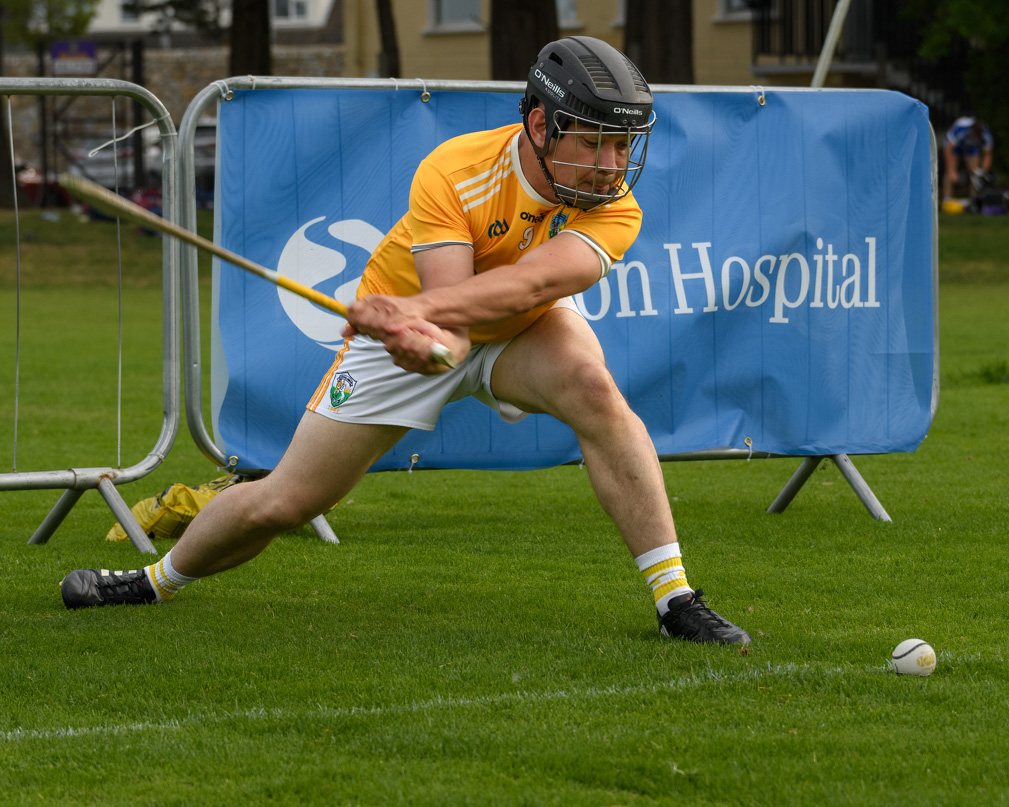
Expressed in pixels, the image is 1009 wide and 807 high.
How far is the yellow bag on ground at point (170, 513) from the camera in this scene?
6.17 m

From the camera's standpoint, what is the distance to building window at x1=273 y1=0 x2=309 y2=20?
204 feet

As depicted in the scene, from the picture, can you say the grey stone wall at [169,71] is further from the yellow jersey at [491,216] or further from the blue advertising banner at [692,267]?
the yellow jersey at [491,216]

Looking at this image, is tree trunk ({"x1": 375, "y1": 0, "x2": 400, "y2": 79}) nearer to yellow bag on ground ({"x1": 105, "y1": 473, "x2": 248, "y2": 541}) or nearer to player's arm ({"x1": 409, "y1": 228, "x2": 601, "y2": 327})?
yellow bag on ground ({"x1": 105, "y1": 473, "x2": 248, "y2": 541})

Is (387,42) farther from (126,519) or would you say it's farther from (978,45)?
(126,519)

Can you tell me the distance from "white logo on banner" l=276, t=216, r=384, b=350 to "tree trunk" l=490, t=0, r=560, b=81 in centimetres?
1706

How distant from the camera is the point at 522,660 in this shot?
4.24 m

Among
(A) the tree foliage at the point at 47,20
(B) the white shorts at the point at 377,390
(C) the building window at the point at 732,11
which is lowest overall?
(B) the white shorts at the point at 377,390

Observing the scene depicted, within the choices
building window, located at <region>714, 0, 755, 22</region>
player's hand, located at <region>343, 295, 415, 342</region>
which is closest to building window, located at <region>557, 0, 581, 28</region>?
building window, located at <region>714, 0, 755, 22</region>

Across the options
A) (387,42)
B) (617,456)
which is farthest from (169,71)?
(617,456)

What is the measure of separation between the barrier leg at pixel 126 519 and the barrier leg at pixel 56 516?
113mm

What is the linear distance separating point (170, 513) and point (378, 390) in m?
2.12

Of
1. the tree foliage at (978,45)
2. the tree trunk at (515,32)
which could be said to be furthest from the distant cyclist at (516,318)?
the tree foliage at (978,45)

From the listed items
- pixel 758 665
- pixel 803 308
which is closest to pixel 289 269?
pixel 803 308

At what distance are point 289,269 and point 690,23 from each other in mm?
20707
